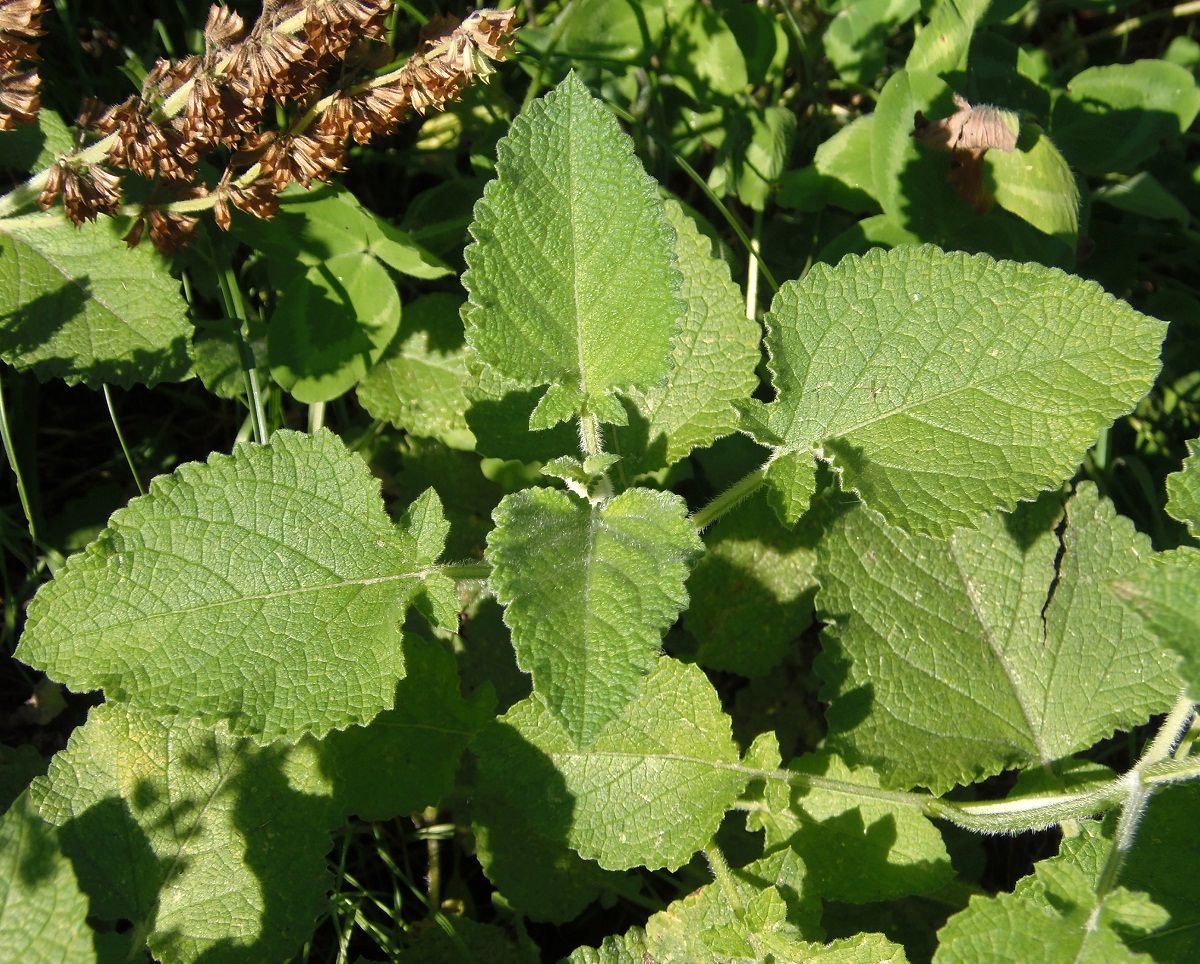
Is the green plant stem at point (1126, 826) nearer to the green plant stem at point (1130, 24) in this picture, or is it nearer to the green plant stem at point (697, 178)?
the green plant stem at point (697, 178)

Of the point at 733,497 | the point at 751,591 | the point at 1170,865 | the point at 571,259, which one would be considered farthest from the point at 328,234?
the point at 1170,865

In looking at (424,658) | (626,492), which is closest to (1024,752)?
(626,492)

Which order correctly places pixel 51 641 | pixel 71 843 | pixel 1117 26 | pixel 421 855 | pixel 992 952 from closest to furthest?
pixel 992 952, pixel 51 641, pixel 71 843, pixel 421 855, pixel 1117 26

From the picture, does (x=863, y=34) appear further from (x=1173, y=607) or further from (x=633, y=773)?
(x=633, y=773)

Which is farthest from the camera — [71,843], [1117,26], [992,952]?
[1117,26]

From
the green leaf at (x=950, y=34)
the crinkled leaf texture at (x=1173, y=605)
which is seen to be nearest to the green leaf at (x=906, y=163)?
the green leaf at (x=950, y=34)

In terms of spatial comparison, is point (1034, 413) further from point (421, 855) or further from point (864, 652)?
point (421, 855)

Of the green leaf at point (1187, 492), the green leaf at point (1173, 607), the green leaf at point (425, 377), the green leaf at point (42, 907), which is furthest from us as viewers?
the green leaf at point (425, 377)
